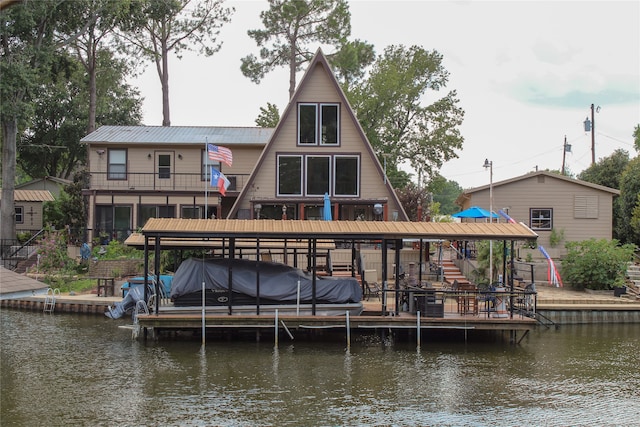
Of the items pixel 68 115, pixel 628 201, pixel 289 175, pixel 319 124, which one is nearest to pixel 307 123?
pixel 319 124

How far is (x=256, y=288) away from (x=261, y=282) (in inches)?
17.3

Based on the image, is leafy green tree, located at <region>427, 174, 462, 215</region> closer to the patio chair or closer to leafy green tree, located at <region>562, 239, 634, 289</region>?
leafy green tree, located at <region>562, 239, 634, 289</region>

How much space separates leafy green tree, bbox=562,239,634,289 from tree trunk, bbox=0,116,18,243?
3097 cm

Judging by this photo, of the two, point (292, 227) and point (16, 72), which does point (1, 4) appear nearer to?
point (292, 227)

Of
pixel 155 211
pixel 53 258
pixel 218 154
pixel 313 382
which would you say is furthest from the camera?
pixel 155 211

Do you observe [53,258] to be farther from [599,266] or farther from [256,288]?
[599,266]

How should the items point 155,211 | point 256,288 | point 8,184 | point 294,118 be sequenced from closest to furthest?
1. point 256,288
2. point 294,118
3. point 155,211
4. point 8,184

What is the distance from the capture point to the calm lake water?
558 inches

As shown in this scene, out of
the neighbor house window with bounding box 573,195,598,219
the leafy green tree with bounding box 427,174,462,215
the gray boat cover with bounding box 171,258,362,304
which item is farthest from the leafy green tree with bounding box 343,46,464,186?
the gray boat cover with bounding box 171,258,362,304

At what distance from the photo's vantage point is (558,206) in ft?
114

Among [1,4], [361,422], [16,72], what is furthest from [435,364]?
[16,72]

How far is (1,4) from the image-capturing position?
6.95 m

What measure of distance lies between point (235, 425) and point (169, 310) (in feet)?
28.5

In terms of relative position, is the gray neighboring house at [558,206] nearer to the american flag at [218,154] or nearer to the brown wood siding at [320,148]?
the brown wood siding at [320,148]
